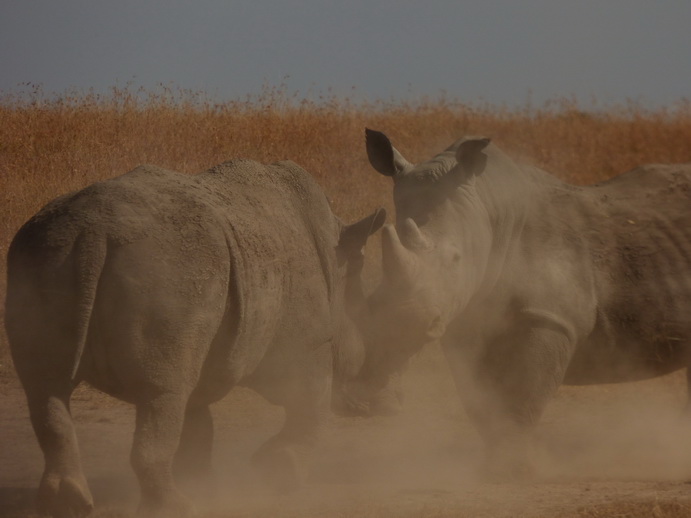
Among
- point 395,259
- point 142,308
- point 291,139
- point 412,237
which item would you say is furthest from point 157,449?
point 291,139

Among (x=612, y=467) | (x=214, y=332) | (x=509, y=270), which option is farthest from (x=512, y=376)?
(x=214, y=332)

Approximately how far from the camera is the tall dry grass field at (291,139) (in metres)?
11.8

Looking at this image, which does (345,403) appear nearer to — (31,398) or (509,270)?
(509,270)

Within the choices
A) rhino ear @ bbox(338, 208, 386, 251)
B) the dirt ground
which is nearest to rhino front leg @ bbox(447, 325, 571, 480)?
the dirt ground

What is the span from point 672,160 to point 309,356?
972 cm

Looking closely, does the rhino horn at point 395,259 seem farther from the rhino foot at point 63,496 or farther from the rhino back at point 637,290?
the rhino foot at point 63,496

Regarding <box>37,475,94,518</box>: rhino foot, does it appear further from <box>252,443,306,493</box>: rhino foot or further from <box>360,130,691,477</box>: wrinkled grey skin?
<box>360,130,691,477</box>: wrinkled grey skin

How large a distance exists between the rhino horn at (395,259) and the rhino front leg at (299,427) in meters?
0.65

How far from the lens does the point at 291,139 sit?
13477mm

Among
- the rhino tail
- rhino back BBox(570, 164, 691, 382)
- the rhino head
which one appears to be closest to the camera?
the rhino tail

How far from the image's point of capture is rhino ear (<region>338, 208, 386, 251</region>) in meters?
6.31

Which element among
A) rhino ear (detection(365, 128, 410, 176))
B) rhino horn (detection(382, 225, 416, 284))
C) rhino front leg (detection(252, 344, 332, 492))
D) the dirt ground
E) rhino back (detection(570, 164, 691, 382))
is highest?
rhino ear (detection(365, 128, 410, 176))

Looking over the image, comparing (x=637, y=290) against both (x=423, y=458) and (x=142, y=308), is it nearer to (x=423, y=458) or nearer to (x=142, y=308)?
(x=423, y=458)

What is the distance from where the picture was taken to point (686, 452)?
703 centimetres
